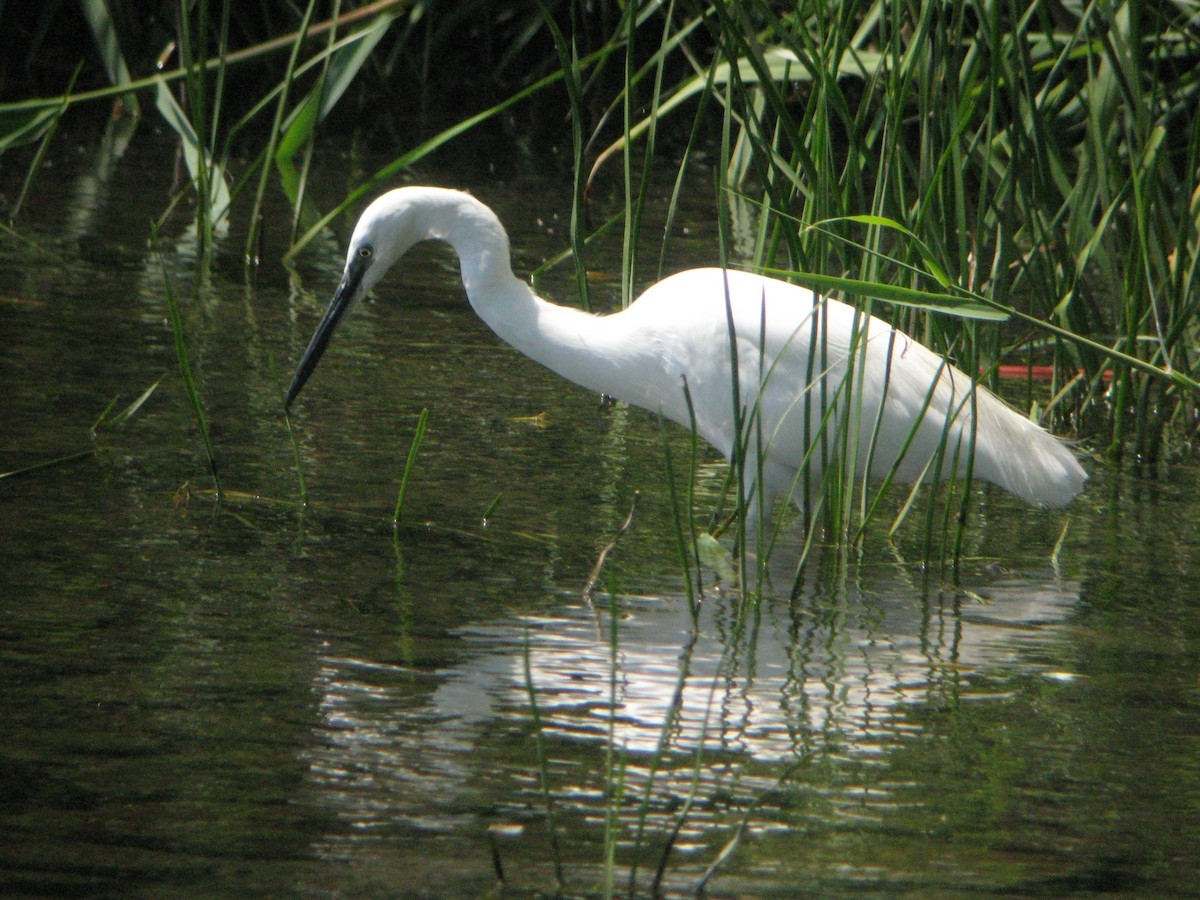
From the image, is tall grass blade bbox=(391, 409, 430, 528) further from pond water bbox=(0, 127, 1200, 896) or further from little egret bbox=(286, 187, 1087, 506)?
little egret bbox=(286, 187, 1087, 506)

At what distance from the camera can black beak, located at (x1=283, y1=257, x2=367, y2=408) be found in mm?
3705

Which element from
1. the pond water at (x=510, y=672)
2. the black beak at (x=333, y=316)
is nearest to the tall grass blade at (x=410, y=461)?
the pond water at (x=510, y=672)

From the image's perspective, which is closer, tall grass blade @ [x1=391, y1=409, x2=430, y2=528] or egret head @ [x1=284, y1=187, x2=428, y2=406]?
tall grass blade @ [x1=391, y1=409, x2=430, y2=528]

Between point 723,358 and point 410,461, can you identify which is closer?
point 410,461

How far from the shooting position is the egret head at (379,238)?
3.65 meters

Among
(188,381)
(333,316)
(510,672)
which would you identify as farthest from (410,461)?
(333,316)

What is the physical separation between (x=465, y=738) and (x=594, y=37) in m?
7.14

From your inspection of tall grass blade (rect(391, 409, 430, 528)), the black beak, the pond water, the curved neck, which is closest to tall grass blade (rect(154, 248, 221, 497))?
the pond water

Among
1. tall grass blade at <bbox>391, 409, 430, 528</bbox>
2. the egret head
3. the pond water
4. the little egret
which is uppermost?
the egret head

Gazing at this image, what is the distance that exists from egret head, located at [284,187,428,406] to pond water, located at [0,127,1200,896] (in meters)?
0.39

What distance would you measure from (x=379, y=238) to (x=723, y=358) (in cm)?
78

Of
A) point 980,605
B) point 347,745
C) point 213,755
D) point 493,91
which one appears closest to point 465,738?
point 347,745

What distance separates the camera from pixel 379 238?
3.67m

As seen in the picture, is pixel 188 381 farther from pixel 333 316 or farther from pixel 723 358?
pixel 723 358
